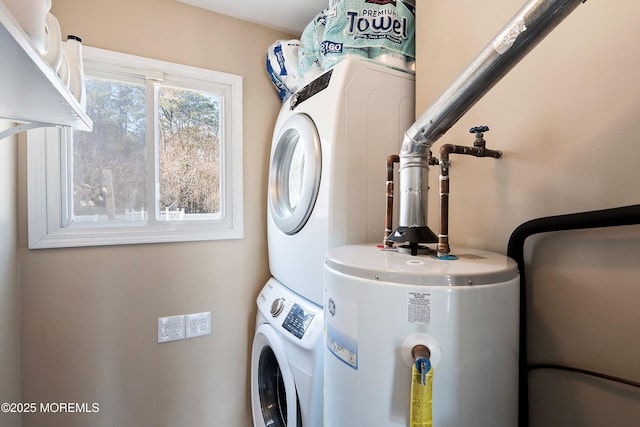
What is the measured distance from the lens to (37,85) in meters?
0.61

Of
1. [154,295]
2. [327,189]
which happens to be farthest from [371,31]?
[154,295]

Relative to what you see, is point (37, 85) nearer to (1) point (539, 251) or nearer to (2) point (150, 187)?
(2) point (150, 187)

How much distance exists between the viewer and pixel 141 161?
149cm

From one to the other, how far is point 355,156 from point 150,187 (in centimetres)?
110

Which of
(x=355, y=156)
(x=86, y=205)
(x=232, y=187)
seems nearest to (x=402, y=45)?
(x=355, y=156)

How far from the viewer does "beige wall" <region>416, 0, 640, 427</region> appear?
62cm

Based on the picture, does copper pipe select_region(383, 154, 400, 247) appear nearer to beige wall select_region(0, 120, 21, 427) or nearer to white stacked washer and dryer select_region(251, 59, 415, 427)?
white stacked washer and dryer select_region(251, 59, 415, 427)

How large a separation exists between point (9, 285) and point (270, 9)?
172cm

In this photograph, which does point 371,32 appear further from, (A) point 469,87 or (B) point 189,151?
(B) point 189,151

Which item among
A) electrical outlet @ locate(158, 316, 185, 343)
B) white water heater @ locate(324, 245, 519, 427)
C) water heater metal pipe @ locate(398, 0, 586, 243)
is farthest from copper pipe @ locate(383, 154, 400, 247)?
electrical outlet @ locate(158, 316, 185, 343)

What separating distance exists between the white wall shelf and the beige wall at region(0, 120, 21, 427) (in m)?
0.37

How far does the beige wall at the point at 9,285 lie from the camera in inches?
41.7

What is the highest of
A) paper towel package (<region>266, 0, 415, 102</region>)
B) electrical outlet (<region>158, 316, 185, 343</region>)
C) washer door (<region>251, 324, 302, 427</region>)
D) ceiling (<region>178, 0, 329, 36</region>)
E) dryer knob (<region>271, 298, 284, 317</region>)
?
ceiling (<region>178, 0, 329, 36</region>)

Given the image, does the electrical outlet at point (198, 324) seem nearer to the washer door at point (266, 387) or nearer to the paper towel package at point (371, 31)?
the washer door at point (266, 387)
